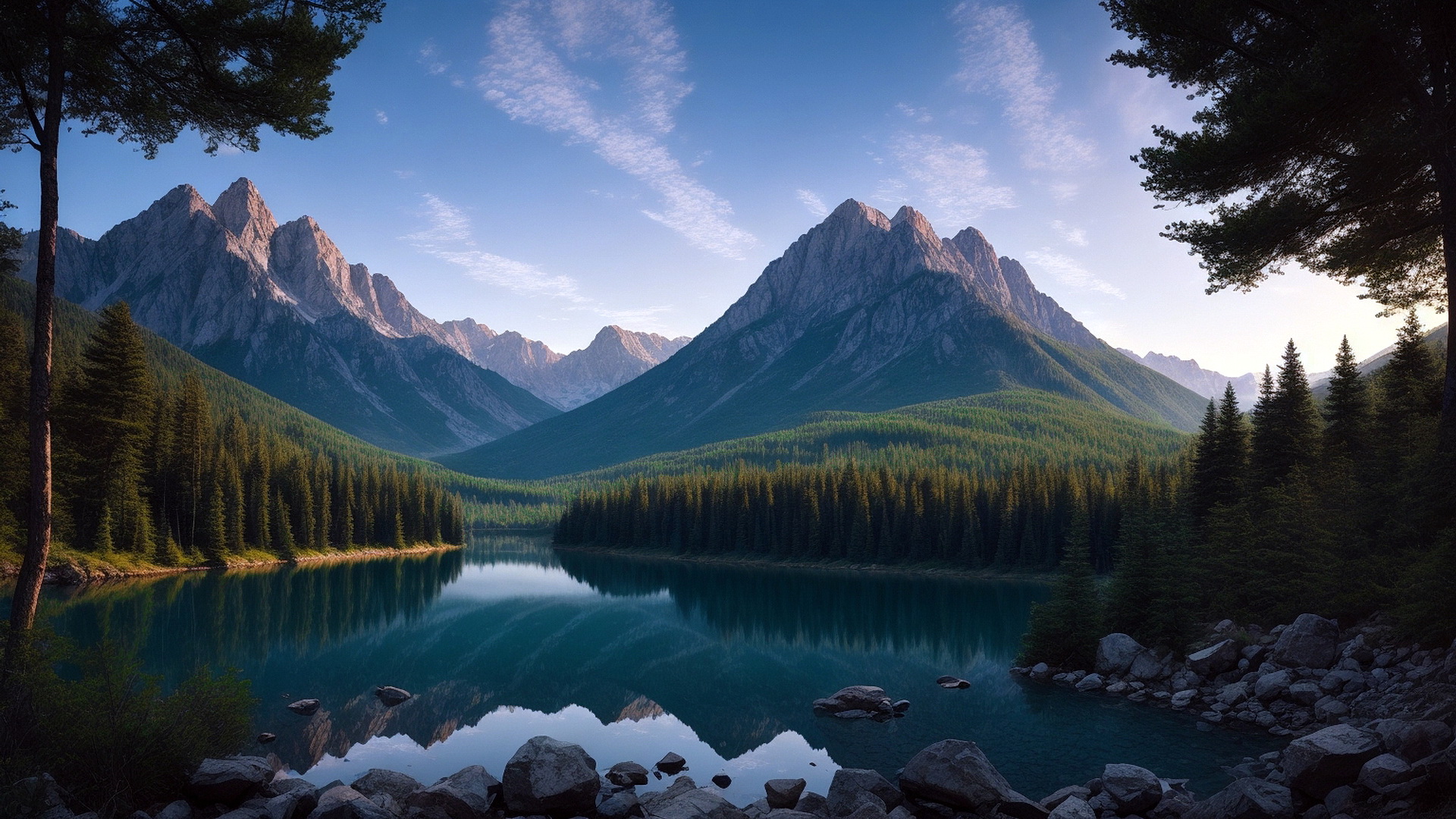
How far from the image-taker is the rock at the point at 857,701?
32.4 metres

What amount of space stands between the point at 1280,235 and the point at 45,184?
98.6 ft

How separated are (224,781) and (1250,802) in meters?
20.3

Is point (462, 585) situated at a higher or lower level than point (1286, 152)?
lower

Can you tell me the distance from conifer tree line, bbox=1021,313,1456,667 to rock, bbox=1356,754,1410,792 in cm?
871

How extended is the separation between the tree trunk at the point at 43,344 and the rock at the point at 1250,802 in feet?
77.2

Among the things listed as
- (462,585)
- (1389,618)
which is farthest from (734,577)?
(1389,618)

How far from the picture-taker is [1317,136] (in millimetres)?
20125

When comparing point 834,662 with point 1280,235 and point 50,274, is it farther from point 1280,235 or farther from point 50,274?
point 50,274

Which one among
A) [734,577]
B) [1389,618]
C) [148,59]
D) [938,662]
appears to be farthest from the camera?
[734,577]

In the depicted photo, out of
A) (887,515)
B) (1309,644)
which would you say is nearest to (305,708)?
(1309,644)

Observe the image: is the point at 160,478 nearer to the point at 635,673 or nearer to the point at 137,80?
the point at 635,673

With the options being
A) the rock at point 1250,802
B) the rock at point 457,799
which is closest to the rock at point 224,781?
the rock at point 457,799

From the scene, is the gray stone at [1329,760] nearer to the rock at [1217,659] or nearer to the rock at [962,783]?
the rock at [962,783]

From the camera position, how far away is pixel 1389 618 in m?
24.2
